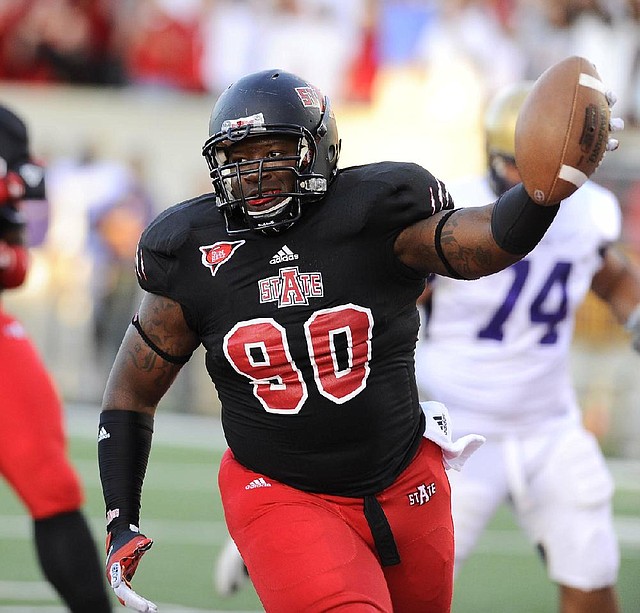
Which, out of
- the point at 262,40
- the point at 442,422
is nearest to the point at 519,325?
the point at 442,422

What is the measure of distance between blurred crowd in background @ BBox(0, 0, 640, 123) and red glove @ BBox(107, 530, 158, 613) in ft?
30.9

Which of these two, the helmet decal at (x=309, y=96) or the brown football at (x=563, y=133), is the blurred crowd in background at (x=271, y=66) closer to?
the helmet decal at (x=309, y=96)

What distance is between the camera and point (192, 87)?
487 inches

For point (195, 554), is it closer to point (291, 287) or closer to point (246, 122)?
point (291, 287)

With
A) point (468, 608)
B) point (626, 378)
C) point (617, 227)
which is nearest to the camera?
point (617, 227)

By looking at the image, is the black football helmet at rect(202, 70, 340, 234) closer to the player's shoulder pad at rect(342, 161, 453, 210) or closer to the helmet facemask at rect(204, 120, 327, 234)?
the helmet facemask at rect(204, 120, 327, 234)

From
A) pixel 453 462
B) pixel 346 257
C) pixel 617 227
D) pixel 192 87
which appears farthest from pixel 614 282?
pixel 192 87

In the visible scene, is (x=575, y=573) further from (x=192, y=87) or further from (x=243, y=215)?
(x=192, y=87)

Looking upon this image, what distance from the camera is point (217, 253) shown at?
312cm

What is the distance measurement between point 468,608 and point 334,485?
2.41 m

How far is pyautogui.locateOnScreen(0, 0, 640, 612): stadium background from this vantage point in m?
11.6

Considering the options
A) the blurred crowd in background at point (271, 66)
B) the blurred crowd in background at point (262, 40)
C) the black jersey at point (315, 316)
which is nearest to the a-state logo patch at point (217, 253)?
the black jersey at point (315, 316)

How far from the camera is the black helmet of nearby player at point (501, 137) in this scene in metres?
4.40

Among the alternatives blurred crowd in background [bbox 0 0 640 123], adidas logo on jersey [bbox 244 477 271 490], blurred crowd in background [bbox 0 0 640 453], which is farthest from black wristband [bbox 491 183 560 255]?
blurred crowd in background [bbox 0 0 640 123]
